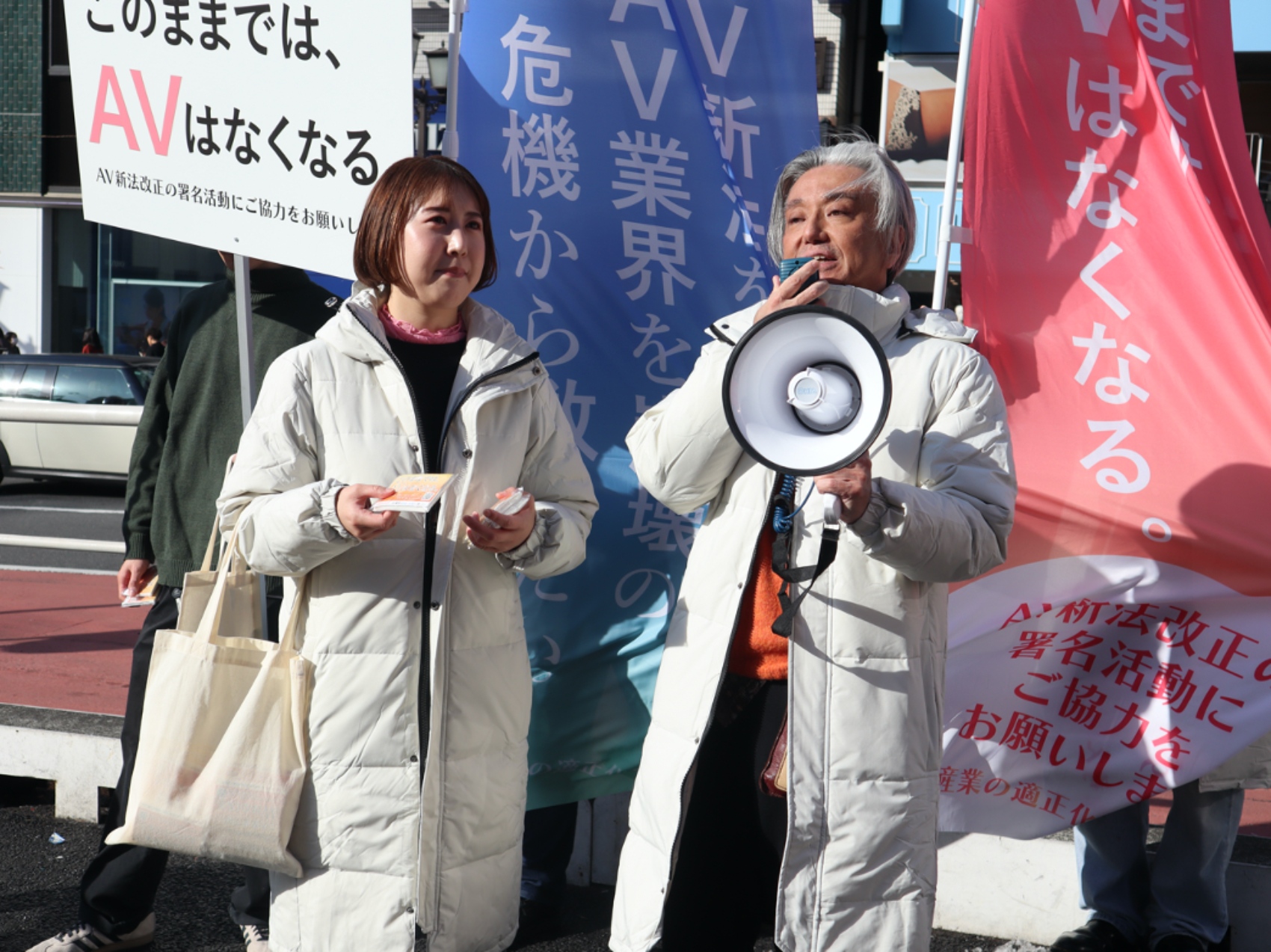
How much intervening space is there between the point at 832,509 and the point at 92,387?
11392 mm

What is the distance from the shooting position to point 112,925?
2.94 metres

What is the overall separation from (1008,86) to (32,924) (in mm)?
3376

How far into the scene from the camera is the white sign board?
9.17 feet

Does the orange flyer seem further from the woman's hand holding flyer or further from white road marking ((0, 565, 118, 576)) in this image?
white road marking ((0, 565, 118, 576))

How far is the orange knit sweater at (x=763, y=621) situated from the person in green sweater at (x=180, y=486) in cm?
131

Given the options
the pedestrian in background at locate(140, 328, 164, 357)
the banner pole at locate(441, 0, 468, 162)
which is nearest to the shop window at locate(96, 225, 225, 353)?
the pedestrian in background at locate(140, 328, 164, 357)

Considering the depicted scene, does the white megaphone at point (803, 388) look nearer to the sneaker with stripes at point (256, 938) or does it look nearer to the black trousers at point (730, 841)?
the black trousers at point (730, 841)

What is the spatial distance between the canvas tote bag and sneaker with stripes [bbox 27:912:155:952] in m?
0.77

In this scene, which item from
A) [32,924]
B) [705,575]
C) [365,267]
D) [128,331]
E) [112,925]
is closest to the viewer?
[705,575]

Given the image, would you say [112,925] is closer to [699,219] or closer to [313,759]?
[313,759]

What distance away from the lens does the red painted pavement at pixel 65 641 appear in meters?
4.90

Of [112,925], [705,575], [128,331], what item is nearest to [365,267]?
[705,575]

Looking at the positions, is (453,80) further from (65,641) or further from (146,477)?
(65,641)

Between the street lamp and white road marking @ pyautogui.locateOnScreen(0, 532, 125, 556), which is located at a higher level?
the street lamp
